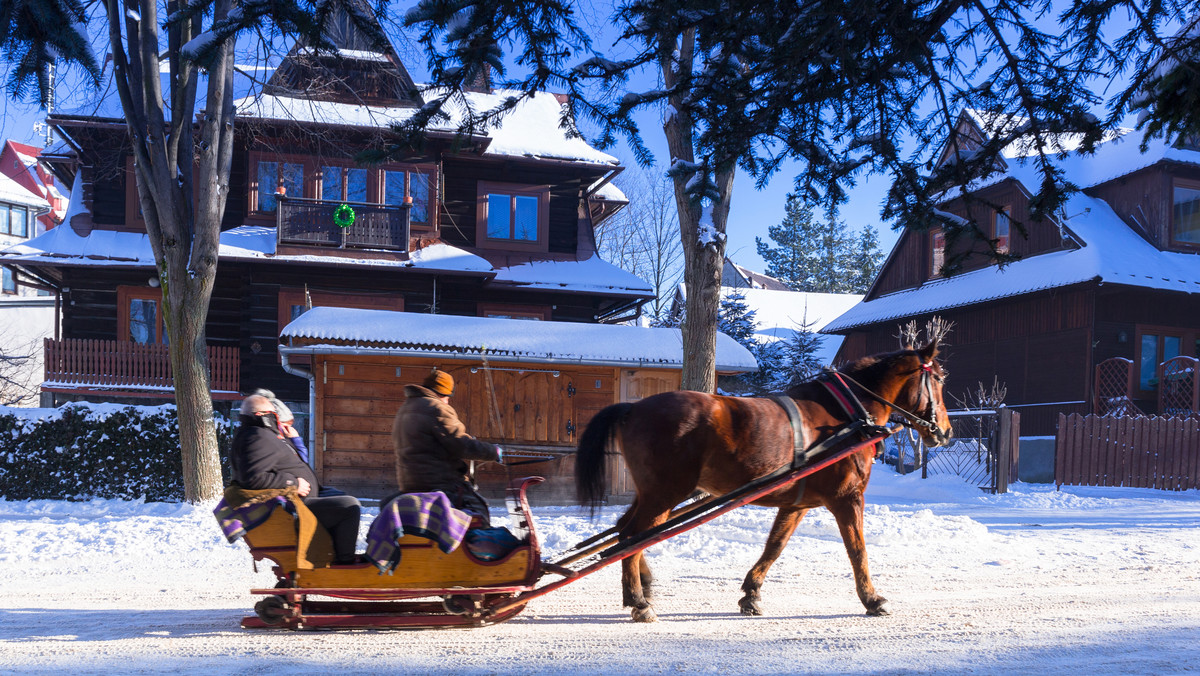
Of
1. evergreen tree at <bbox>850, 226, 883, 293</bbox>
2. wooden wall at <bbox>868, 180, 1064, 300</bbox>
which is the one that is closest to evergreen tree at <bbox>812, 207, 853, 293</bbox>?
evergreen tree at <bbox>850, 226, 883, 293</bbox>

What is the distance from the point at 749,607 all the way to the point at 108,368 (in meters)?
16.5

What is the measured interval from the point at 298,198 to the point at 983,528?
15.2 m

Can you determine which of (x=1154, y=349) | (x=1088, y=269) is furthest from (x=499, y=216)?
(x=1154, y=349)

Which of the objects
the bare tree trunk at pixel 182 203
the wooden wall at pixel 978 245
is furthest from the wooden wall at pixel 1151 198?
the bare tree trunk at pixel 182 203

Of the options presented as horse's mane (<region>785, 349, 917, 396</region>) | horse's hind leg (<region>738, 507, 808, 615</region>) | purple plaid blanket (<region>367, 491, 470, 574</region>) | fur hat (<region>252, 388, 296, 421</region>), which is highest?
horse's mane (<region>785, 349, 917, 396</region>)

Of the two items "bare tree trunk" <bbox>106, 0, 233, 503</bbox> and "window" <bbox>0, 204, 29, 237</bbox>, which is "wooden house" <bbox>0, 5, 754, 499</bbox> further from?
"window" <bbox>0, 204, 29, 237</bbox>

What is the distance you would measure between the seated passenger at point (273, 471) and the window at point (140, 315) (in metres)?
15.6

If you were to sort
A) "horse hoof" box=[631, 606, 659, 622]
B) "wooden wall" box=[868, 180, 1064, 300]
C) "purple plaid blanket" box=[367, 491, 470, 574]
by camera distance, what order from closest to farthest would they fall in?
"purple plaid blanket" box=[367, 491, 470, 574] < "horse hoof" box=[631, 606, 659, 622] < "wooden wall" box=[868, 180, 1064, 300]

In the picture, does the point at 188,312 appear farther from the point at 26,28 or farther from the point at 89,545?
the point at 26,28

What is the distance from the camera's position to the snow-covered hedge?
12.5m

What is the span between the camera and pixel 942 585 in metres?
6.93

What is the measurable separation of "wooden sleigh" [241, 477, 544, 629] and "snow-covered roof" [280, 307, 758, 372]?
7.64 m

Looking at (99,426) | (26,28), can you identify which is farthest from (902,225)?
(99,426)

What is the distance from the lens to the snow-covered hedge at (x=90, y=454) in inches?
491
